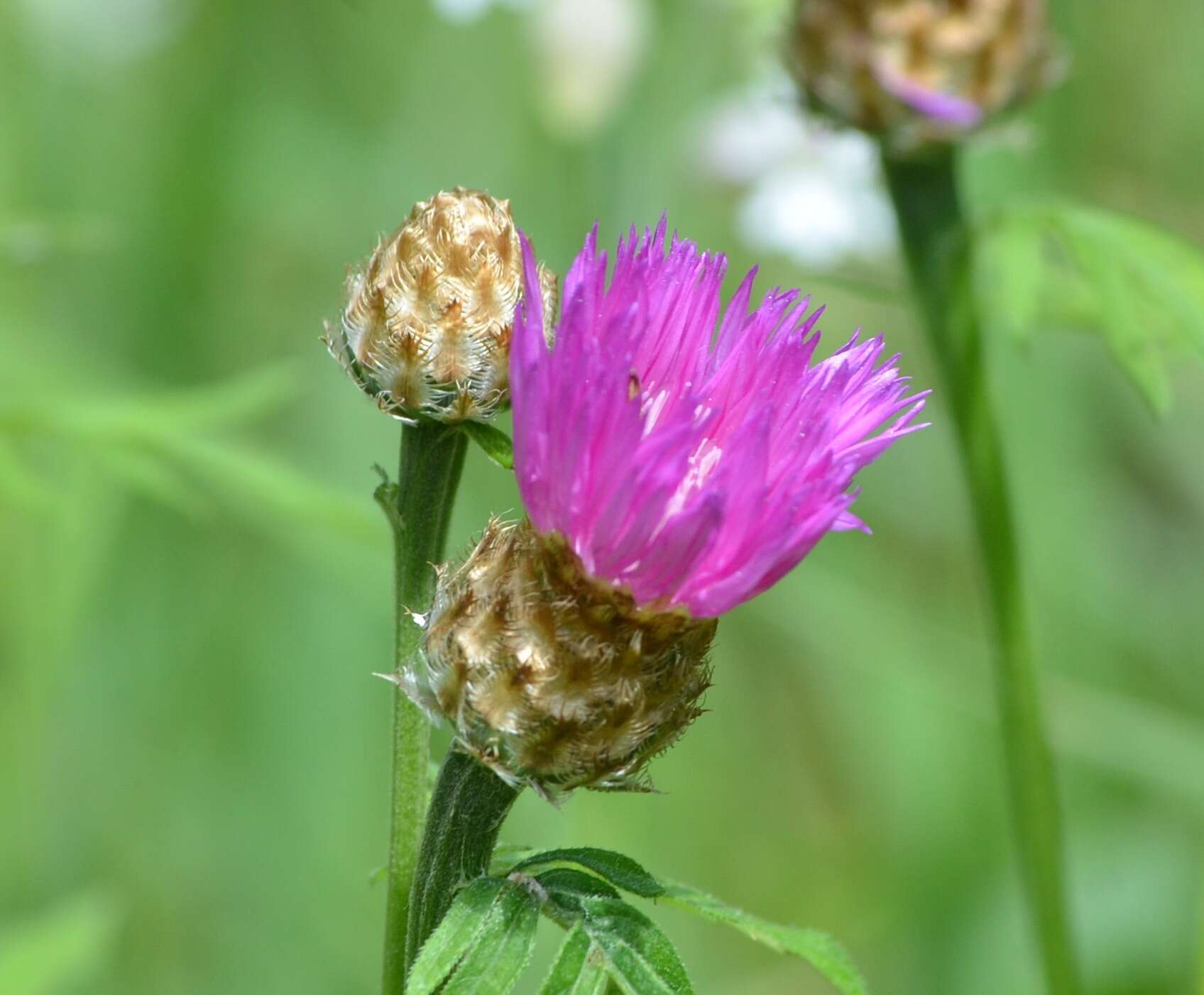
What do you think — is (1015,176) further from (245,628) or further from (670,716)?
(670,716)

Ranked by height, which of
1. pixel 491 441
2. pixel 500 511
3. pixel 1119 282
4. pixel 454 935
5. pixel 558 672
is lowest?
pixel 454 935

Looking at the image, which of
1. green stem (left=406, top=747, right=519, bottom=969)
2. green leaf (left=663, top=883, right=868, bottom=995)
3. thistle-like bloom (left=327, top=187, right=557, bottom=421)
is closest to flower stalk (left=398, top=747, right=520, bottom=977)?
green stem (left=406, top=747, right=519, bottom=969)

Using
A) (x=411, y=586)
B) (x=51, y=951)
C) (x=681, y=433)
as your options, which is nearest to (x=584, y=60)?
(x=51, y=951)

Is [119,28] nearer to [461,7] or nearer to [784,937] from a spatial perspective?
[461,7]

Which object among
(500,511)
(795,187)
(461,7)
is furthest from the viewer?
(795,187)

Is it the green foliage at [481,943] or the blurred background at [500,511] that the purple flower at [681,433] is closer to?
the green foliage at [481,943]
